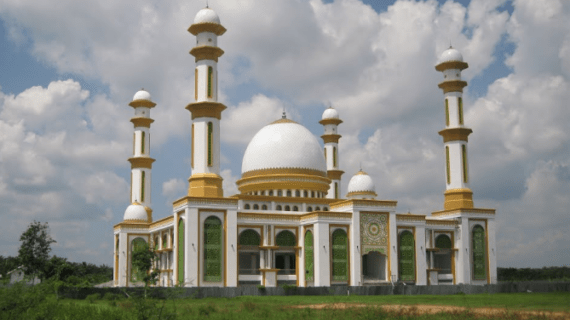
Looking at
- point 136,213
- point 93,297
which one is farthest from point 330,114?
point 93,297

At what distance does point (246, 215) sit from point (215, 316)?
22.7m

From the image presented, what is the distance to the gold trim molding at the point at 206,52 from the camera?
142ft

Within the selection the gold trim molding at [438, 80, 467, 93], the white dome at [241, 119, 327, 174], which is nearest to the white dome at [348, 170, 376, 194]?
the white dome at [241, 119, 327, 174]

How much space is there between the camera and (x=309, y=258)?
44.7 meters

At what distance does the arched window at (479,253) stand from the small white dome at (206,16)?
2580cm

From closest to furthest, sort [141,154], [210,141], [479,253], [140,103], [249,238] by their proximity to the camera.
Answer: [210,141], [249,238], [479,253], [141,154], [140,103]

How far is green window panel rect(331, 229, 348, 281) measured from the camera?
44094 millimetres

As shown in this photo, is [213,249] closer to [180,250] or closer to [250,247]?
[180,250]

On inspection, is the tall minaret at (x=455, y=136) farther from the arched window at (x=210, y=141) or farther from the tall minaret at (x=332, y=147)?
the arched window at (x=210, y=141)

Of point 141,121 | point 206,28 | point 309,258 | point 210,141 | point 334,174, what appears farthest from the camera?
point 334,174

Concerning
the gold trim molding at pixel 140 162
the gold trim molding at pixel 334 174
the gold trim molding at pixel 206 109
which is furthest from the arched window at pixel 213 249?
the gold trim molding at pixel 334 174

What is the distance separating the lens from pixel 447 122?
170ft

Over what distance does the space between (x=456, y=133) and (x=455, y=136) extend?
256 millimetres

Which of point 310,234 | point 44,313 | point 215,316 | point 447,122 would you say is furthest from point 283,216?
point 44,313
